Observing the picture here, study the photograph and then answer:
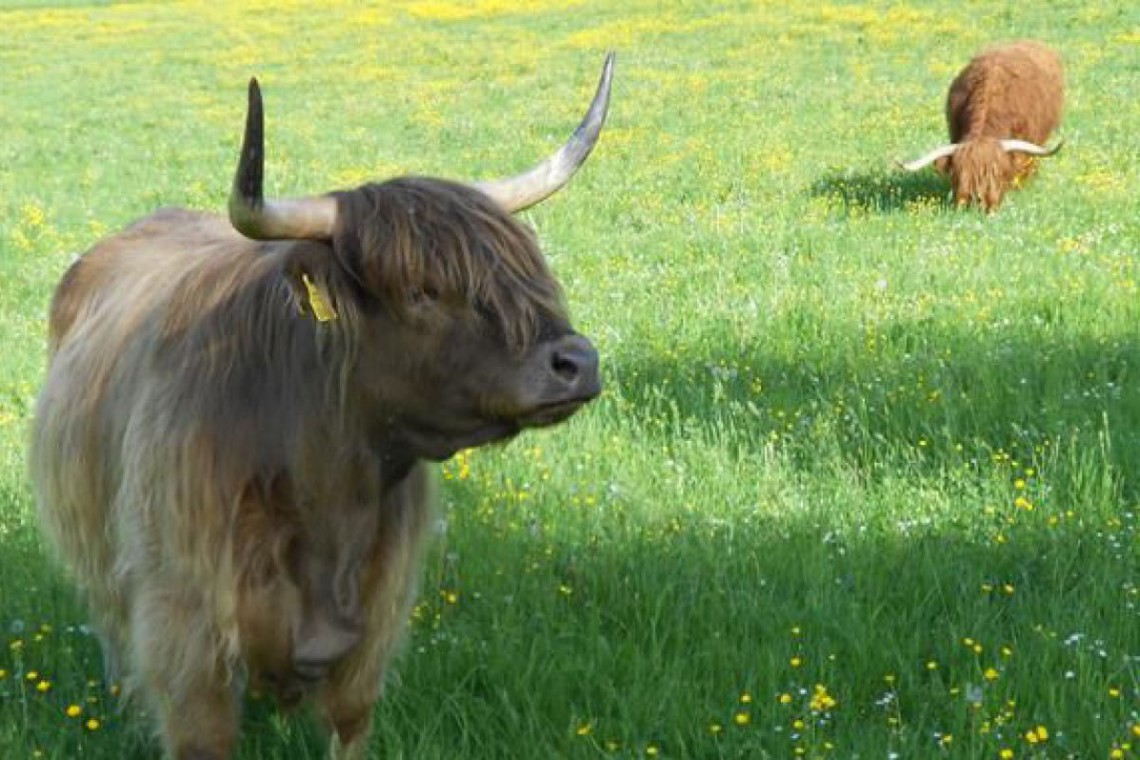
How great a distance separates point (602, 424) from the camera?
6.56 m

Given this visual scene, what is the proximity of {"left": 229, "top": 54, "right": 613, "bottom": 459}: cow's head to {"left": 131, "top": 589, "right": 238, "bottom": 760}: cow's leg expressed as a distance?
74 cm

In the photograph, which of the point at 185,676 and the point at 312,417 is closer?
the point at 312,417

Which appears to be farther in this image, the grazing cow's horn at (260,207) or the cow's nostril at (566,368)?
the cow's nostril at (566,368)

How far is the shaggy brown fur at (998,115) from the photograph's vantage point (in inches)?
491

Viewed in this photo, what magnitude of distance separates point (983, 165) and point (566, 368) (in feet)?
32.3

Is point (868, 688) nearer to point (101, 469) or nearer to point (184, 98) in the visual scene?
point (101, 469)

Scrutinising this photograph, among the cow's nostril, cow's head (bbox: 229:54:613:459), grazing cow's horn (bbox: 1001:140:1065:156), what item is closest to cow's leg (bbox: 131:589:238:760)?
cow's head (bbox: 229:54:613:459)

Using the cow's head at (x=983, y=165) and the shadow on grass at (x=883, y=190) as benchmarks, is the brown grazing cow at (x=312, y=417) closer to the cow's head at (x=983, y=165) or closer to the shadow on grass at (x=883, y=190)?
Result: the shadow on grass at (x=883, y=190)

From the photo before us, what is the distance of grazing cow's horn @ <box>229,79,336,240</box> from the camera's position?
119 inches

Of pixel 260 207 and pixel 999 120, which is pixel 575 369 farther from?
pixel 999 120

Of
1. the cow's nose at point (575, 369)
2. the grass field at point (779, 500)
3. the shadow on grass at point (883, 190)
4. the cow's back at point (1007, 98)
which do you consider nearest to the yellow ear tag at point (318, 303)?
the cow's nose at point (575, 369)

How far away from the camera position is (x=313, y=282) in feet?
11.5

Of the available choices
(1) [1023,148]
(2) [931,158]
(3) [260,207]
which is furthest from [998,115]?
(3) [260,207]

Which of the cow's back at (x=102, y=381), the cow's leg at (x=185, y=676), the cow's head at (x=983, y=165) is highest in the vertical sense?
the cow's back at (x=102, y=381)
